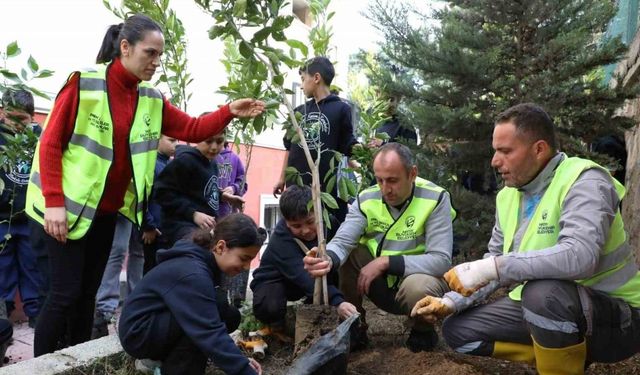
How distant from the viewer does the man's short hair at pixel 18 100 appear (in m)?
2.54

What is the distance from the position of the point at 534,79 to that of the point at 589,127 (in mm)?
515

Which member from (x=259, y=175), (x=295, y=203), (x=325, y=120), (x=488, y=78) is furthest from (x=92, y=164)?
(x=259, y=175)

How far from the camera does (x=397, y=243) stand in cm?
276

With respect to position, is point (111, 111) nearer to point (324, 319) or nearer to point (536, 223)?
point (324, 319)

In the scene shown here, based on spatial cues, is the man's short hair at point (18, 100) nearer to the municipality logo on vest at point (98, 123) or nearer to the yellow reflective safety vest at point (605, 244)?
the municipality logo on vest at point (98, 123)

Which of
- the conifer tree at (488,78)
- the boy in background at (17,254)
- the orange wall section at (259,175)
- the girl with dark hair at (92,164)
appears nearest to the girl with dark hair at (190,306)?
the girl with dark hair at (92,164)

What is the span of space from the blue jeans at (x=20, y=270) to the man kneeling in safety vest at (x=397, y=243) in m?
2.53

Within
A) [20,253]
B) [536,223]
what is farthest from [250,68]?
[20,253]

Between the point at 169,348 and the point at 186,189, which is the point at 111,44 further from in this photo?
the point at 169,348

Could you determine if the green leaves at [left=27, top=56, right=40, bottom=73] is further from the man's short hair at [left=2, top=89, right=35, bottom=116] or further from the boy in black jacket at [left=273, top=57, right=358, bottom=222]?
the boy in black jacket at [left=273, top=57, right=358, bottom=222]

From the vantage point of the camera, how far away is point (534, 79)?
3529 mm

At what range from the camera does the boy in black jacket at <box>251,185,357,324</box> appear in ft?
8.75

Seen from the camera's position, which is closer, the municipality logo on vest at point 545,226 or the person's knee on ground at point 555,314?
the person's knee on ground at point 555,314

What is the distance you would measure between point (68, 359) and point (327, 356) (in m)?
1.08
